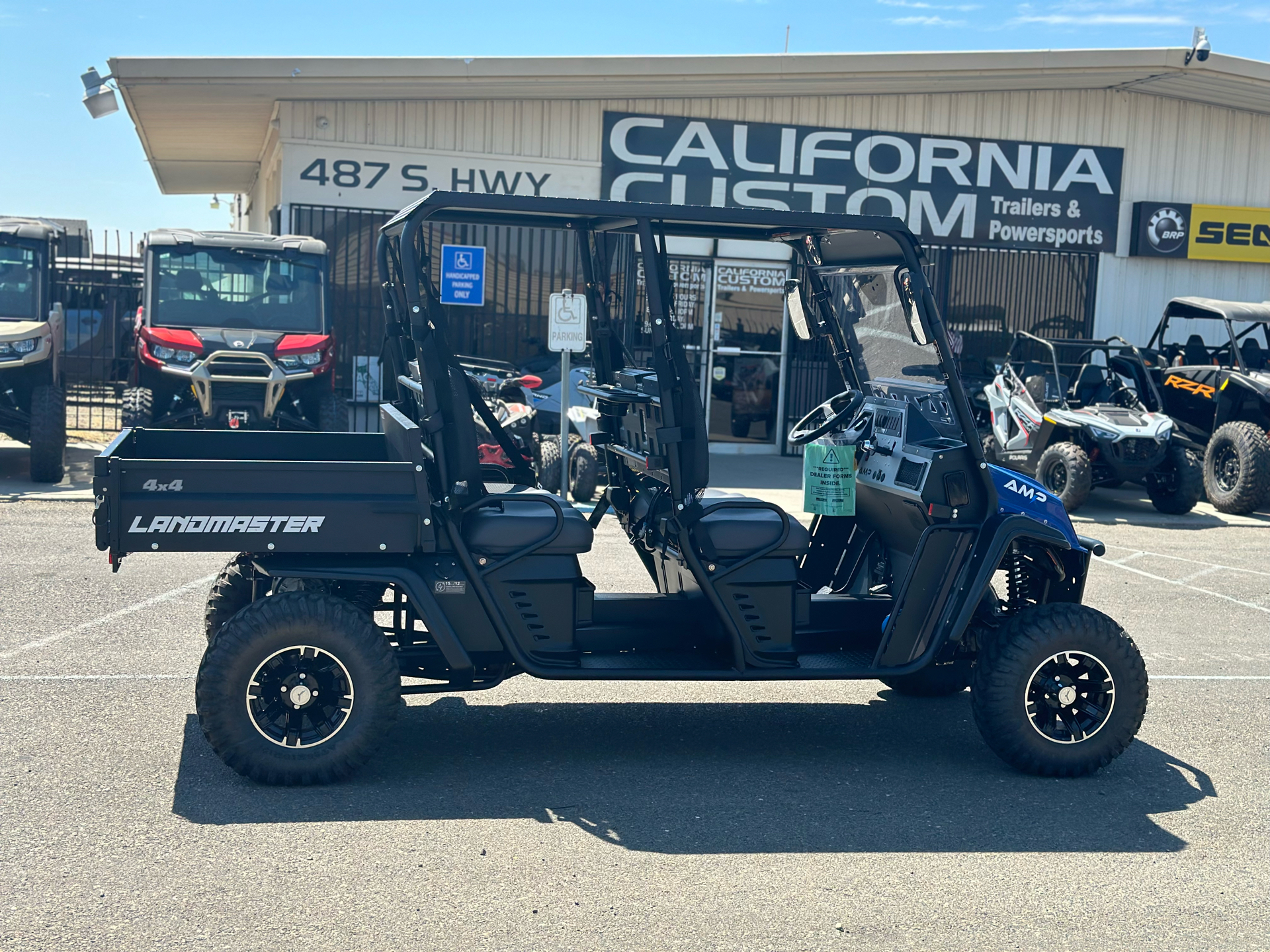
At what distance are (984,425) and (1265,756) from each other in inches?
376

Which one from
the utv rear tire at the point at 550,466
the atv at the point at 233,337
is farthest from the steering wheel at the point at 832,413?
the atv at the point at 233,337

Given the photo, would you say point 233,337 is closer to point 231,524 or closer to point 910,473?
point 231,524

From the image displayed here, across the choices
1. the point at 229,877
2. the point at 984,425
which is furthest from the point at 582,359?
the point at 229,877

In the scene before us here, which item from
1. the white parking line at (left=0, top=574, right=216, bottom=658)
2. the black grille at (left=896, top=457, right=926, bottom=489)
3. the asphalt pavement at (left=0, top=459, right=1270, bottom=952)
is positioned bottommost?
the asphalt pavement at (left=0, top=459, right=1270, bottom=952)

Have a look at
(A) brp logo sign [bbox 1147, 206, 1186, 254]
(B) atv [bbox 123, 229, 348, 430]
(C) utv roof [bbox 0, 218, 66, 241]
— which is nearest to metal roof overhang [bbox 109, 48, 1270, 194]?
(A) brp logo sign [bbox 1147, 206, 1186, 254]

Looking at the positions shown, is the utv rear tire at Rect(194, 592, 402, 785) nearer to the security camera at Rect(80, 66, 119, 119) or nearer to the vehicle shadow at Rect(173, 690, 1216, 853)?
the vehicle shadow at Rect(173, 690, 1216, 853)

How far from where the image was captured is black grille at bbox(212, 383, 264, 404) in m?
12.2

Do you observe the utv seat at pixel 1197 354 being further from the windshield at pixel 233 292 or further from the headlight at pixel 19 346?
the headlight at pixel 19 346

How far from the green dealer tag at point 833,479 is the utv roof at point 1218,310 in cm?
1024

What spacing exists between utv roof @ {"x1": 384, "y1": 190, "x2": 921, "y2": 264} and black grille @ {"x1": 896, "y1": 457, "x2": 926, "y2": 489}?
0.80 m

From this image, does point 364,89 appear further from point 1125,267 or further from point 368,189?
point 1125,267

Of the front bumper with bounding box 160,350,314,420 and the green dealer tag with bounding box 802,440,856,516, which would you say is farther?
the front bumper with bounding box 160,350,314,420

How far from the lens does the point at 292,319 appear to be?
12.8m

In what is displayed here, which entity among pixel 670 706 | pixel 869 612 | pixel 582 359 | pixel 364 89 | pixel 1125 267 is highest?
pixel 364 89
